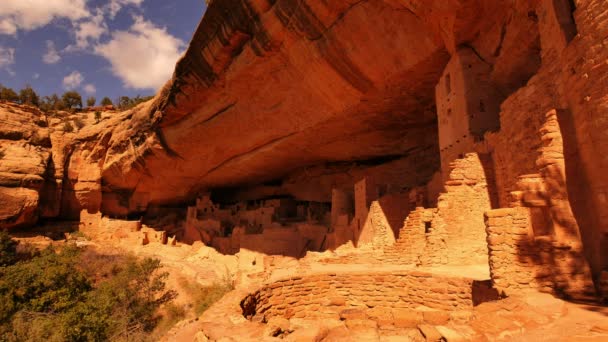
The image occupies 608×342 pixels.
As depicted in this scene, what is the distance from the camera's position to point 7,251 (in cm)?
1519

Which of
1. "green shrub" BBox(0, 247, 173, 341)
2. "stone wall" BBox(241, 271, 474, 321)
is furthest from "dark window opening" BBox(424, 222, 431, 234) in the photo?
"green shrub" BBox(0, 247, 173, 341)

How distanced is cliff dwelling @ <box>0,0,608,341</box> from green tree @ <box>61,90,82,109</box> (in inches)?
255

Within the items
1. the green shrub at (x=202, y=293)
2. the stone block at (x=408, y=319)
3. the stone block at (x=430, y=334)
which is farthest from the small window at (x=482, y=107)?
the green shrub at (x=202, y=293)

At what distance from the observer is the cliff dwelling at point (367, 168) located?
360cm

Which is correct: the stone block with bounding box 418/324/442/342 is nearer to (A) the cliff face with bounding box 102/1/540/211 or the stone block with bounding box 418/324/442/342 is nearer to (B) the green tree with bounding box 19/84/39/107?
(A) the cliff face with bounding box 102/1/540/211

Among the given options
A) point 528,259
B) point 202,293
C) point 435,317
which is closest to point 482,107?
point 528,259

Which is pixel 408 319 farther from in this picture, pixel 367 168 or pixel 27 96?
pixel 27 96

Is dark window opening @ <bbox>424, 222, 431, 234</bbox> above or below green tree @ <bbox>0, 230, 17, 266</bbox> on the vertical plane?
above

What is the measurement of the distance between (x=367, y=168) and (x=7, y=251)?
17.5 metres

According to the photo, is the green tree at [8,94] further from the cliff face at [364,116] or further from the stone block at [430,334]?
the stone block at [430,334]

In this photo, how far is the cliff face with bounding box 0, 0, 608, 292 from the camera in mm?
3783

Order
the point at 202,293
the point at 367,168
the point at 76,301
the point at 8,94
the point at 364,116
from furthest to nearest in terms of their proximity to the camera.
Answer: the point at 8,94 → the point at 367,168 → the point at 364,116 → the point at 202,293 → the point at 76,301

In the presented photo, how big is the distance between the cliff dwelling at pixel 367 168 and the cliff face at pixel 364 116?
0.04 m

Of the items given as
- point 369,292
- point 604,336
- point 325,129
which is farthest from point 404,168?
point 604,336
